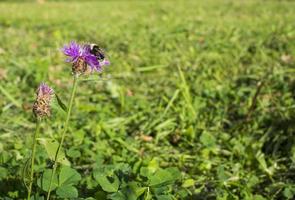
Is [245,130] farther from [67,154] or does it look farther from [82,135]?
[67,154]

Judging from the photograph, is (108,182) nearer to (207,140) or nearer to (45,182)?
(45,182)

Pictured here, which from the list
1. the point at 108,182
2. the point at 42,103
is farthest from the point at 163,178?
the point at 42,103

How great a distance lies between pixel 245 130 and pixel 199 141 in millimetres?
305

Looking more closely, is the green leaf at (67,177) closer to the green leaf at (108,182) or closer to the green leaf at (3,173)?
the green leaf at (108,182)

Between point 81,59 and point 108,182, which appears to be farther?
point 108,182

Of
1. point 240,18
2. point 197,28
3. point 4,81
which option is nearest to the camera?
point 4,81

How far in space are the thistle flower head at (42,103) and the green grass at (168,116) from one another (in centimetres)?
12

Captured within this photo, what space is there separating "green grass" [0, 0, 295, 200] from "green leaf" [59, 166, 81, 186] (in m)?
0.02

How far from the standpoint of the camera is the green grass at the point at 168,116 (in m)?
1.98

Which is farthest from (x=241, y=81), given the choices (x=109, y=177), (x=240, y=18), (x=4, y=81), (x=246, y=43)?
(x=240, y=18)

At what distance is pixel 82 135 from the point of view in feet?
8.04

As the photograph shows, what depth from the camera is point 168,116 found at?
2883 mm

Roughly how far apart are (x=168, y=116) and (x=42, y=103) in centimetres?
156

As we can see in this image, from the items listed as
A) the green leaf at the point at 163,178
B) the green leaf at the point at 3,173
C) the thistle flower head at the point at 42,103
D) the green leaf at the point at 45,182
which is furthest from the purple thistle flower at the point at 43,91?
the green leaf at the point at 3,173
